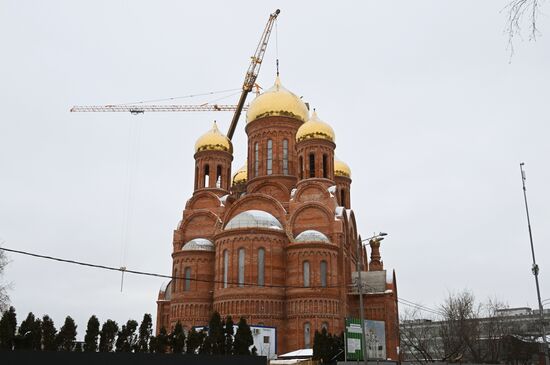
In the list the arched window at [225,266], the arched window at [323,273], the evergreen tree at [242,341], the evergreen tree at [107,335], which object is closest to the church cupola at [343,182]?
the arched window at [323,273]

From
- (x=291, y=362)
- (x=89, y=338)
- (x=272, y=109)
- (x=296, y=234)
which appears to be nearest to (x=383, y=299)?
(x=296, y=234)

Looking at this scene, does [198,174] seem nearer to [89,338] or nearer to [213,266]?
[213,266]

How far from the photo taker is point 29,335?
18.4 meters

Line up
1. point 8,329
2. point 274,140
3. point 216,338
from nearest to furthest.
Result: point 8,329 < point 216,338 < point 274,140

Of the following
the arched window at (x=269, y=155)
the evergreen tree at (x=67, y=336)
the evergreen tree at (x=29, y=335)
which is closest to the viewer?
the evergreen tree at (x=29, y=335)

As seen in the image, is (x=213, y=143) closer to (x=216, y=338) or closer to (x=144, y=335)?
(x=216, y=338)

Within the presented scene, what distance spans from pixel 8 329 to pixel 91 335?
2926 mm

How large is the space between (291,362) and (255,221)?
415 inches

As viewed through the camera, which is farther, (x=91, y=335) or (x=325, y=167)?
(x=325, y=167)

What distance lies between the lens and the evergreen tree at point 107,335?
66.2ft

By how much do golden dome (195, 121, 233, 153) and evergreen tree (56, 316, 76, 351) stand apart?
25077mm

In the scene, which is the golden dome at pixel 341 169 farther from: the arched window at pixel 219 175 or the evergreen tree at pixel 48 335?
the evergreen tree at pixel 48 335

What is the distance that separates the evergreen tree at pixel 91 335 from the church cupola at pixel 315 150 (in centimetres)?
2197

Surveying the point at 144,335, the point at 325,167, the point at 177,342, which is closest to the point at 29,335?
the point at 144,335
